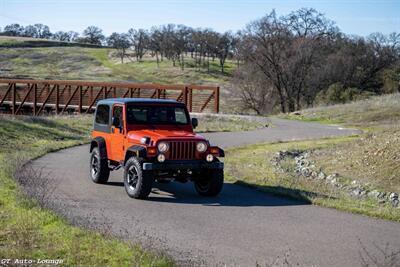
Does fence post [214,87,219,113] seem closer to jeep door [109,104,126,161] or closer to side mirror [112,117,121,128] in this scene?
jeep door [109,104,126,161]

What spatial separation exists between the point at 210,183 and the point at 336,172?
7.43 metres

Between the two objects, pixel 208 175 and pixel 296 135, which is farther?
pixel 296 135

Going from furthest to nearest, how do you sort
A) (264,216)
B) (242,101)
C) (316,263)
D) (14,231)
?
(242,101) → (264,216) → (14,231) → (316,263)

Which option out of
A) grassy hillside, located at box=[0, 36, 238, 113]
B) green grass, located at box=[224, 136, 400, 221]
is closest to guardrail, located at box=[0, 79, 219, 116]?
green grass, located at box=[224, 136, 400, 221]

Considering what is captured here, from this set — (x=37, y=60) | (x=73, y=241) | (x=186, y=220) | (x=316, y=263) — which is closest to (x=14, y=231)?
(x=73, y=241)

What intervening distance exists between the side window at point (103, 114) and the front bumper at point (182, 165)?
2591mm

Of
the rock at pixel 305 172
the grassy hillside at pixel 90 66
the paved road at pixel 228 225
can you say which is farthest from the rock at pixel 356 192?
the grassy hillside at pixel 90 66

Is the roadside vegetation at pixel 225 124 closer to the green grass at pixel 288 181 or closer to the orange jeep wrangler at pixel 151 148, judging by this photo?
the green grass at pixel 288 181

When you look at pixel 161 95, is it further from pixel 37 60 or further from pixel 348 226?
pixel 37 60

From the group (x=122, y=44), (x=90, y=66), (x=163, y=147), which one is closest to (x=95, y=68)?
(x=90, y=66)

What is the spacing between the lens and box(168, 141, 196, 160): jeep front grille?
11.3 metres

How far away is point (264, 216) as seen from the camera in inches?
394

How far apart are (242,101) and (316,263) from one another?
54.6 metres

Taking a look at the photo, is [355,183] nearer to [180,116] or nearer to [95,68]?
[180,116]
